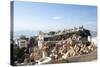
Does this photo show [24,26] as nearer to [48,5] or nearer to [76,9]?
[48,5]

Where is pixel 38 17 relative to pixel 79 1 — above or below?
below

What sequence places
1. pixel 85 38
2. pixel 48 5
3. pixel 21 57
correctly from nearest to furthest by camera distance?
pixel 21 57
pixel 48 5
pixel 85 38

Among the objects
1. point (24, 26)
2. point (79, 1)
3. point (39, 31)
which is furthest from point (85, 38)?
point (24, 26)

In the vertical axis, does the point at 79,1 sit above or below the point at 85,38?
above

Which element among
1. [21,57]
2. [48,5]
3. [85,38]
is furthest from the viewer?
[85,38]

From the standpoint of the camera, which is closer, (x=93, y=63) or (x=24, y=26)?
(x=24, y=26)

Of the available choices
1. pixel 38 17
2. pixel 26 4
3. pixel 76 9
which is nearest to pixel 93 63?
pixel 76 9

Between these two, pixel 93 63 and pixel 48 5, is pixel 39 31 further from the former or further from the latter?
pixel 93 63

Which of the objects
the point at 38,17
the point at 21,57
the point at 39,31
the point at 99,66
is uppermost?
the point at 38,17

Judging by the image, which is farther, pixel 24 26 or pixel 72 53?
pixel 72 53
